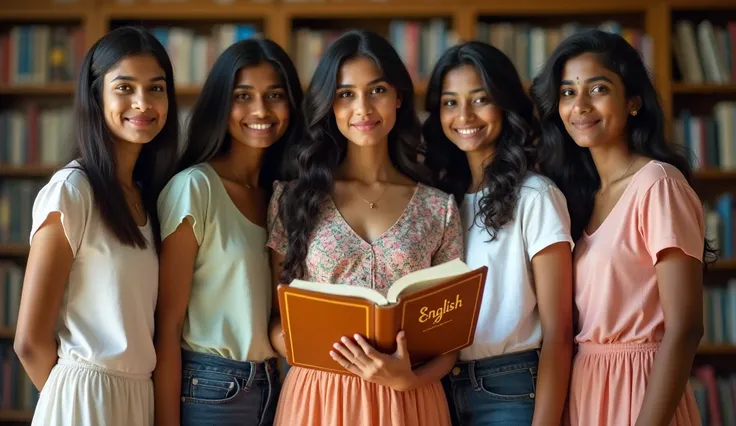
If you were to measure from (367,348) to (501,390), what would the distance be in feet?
1.52

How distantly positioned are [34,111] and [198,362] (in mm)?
2424

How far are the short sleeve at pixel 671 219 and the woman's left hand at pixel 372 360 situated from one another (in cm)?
65

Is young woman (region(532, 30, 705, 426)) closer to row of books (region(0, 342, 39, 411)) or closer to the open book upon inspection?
the open book

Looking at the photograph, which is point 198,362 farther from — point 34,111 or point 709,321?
point 709,321

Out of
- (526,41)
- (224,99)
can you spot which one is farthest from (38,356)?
(526,41)

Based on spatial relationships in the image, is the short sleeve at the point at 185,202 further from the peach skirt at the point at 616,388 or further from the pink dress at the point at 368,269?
the peach skirt at the point at 616,388

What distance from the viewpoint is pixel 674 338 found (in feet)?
6.13

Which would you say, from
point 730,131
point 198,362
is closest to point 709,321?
point 730,131

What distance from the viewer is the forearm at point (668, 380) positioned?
1.85 meters

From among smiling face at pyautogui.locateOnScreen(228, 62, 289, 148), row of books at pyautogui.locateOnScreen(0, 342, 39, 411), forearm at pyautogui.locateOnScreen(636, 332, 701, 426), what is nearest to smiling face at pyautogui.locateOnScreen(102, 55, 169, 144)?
smiling face at pyautogui.locateOnScreen(228, 62, 289, 148)

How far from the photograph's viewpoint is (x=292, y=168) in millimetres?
2270

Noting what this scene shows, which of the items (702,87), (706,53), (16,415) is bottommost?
(16,415)

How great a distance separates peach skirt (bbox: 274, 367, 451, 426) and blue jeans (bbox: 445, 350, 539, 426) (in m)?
0.10

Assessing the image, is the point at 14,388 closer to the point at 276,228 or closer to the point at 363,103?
the point at 276,228
